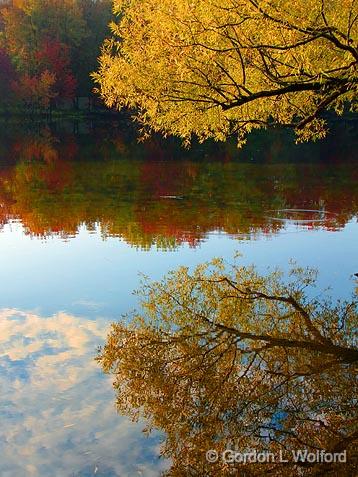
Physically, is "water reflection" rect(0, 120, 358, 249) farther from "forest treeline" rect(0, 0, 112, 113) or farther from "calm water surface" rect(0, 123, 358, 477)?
"forest treeline" rect(0, 0, 112, 113)

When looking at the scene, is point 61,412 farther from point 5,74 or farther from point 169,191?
point 5,74

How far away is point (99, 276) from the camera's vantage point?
58.6 ft

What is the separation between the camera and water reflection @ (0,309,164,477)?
9078 millimetres

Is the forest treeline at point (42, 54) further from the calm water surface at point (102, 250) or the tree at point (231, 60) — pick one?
the tree at point (231, 60)

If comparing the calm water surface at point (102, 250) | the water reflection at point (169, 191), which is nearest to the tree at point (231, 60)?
the water reflection at point (169, 191)

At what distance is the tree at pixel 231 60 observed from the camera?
53.3 feet

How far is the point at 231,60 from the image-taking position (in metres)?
19.3

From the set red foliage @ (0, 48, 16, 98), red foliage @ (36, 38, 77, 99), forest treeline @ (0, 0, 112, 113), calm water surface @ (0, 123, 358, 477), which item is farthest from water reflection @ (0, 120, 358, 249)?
red foliage @ (0, 48, 16, 98)

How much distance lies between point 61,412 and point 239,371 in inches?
125

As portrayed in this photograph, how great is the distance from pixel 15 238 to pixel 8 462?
1419cm

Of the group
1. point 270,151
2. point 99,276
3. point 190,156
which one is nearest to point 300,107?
point 99,276

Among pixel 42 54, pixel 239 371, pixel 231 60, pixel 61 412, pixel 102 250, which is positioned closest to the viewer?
pixel 61 412

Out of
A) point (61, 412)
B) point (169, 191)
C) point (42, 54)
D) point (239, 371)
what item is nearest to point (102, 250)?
point (239, 371)

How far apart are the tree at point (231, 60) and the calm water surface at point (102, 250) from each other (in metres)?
3.92
